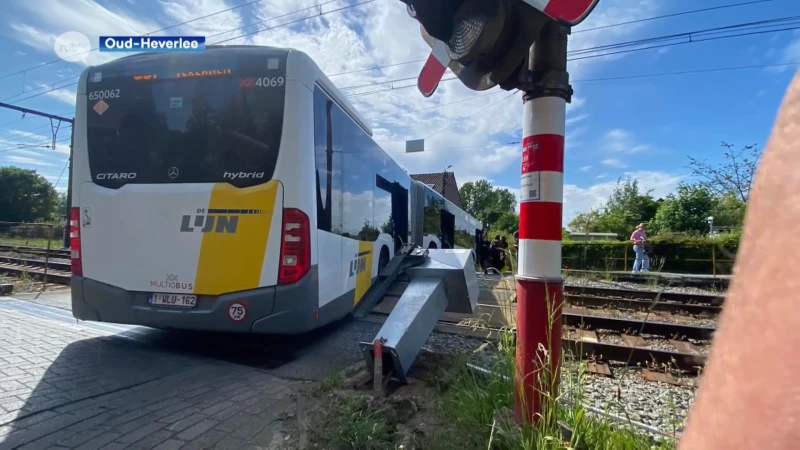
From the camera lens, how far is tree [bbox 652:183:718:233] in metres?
35.2

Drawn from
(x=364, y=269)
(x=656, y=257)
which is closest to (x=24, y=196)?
(x=364, y=269)

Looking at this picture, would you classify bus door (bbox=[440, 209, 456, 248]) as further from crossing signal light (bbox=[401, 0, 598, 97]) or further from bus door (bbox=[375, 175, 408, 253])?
crossing signal light (bbox=[401, 0, 598, 97])

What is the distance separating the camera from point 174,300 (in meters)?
4.64

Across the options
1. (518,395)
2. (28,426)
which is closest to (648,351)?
(518,395)

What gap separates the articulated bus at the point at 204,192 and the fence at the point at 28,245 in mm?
6530

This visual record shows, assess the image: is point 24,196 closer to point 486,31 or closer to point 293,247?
point 293,247

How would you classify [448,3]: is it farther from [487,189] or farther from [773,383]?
[487,189]

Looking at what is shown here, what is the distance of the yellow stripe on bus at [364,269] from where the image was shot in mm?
6562

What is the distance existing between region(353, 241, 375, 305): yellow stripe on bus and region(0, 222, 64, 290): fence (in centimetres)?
771

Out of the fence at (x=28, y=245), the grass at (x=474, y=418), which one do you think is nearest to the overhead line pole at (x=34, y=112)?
the fence at (x=28, y=245)

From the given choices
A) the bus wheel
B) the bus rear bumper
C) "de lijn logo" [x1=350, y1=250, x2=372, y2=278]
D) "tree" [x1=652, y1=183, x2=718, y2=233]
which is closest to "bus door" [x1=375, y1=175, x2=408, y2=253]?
the bus wheel

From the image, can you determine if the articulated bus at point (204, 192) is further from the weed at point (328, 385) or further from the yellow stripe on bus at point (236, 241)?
the weed at point (328, 385)

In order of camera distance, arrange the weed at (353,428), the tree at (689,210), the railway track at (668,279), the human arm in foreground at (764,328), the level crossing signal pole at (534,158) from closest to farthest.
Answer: the human arm in foreground at (764,328) < the level crossing signal pole at (534,158) < the weed at (353,428) < the railway track at (668,279) < the tree at (689,210)

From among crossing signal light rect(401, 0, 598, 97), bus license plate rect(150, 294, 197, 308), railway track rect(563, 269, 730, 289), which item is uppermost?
crossing signal light rect(401, 0, 598, 97)
